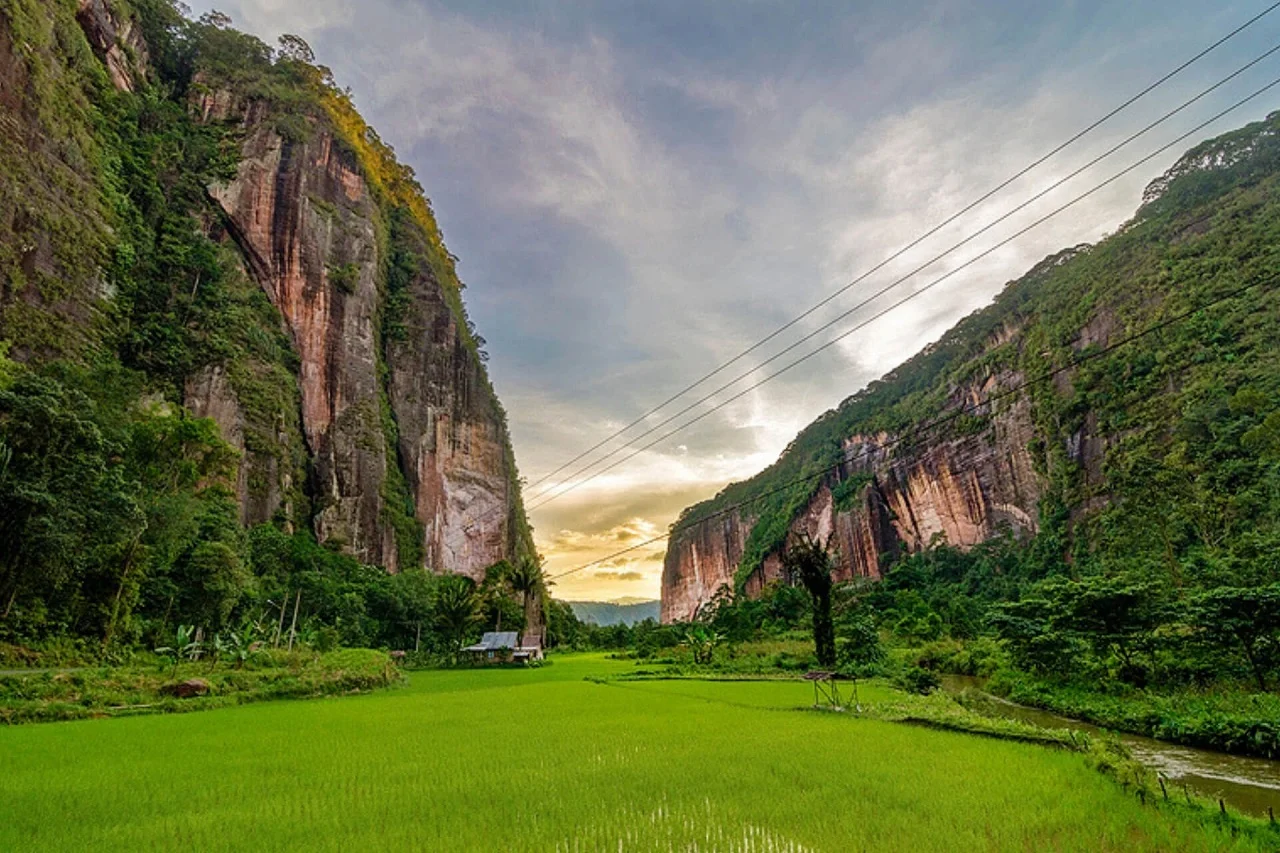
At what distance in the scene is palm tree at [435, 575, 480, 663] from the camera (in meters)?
34.4

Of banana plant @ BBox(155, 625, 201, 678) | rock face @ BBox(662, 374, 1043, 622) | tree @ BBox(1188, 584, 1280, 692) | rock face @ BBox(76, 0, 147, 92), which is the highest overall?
rock face @ BBox(76, 0, 147, 92)

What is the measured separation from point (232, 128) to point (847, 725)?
52.8 metres

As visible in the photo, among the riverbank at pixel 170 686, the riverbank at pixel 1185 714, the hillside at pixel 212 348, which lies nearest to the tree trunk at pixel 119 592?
the hillside at pixel 212 348

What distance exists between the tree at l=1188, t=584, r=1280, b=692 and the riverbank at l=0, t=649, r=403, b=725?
20433mm

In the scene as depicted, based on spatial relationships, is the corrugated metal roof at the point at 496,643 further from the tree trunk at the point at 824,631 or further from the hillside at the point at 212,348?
the tree trunk at the point at 824,631

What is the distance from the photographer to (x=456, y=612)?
3431 cm

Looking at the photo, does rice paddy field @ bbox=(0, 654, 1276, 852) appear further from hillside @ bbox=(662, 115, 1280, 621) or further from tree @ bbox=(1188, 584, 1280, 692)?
hillside @ bbox=(662, 115, 1280, 621)

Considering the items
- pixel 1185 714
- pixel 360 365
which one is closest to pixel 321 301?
pixel 360 365

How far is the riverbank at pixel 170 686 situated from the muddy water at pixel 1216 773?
1739 cm

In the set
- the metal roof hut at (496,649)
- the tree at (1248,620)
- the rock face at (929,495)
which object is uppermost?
the rock face at (929,495)

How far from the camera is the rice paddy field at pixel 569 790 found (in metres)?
4.58

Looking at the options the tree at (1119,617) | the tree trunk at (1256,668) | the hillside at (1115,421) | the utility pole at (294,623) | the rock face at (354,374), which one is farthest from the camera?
the rock face at (354,374)

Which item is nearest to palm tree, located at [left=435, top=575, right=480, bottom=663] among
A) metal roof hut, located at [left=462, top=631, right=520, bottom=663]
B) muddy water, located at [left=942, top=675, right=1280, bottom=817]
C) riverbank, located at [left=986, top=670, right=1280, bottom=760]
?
metal roof hut, located at [left=462, top=631, right=520, bottom=663]

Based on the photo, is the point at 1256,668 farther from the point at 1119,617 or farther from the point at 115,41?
the point at 115,41
